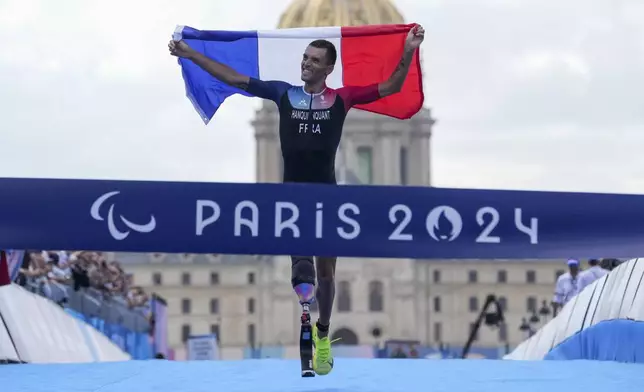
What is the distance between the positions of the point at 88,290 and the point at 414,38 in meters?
12.0

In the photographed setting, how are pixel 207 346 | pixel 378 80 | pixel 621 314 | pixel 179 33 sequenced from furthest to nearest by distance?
pixel 207 346
pixel 621 314
pixel 378 80
pixel 179 33

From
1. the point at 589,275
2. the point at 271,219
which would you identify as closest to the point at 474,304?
Result: the point at 589,275

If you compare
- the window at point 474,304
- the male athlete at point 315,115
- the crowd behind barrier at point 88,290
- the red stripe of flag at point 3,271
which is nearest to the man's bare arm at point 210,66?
the male athlete at point 315,115

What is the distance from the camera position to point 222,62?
328 inches

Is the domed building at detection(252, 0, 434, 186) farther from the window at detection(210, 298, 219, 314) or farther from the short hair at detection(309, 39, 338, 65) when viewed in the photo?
the short hair at detection(309, 39, 338, 65)

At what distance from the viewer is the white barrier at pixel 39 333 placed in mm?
11242

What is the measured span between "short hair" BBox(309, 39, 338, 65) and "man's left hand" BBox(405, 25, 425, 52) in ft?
1.50

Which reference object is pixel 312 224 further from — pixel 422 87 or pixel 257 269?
pixel 257 269

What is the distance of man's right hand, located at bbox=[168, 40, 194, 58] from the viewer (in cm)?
784

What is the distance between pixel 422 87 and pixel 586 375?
2163 mm

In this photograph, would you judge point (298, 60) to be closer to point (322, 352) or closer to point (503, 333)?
point (322, 352)

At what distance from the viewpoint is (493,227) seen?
282 inches

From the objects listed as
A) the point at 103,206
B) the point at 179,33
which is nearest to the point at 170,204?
the point at 103,206

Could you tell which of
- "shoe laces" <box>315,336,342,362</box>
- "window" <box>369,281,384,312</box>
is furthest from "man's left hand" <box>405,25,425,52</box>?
"window" <box>369,281,384,312</box>
